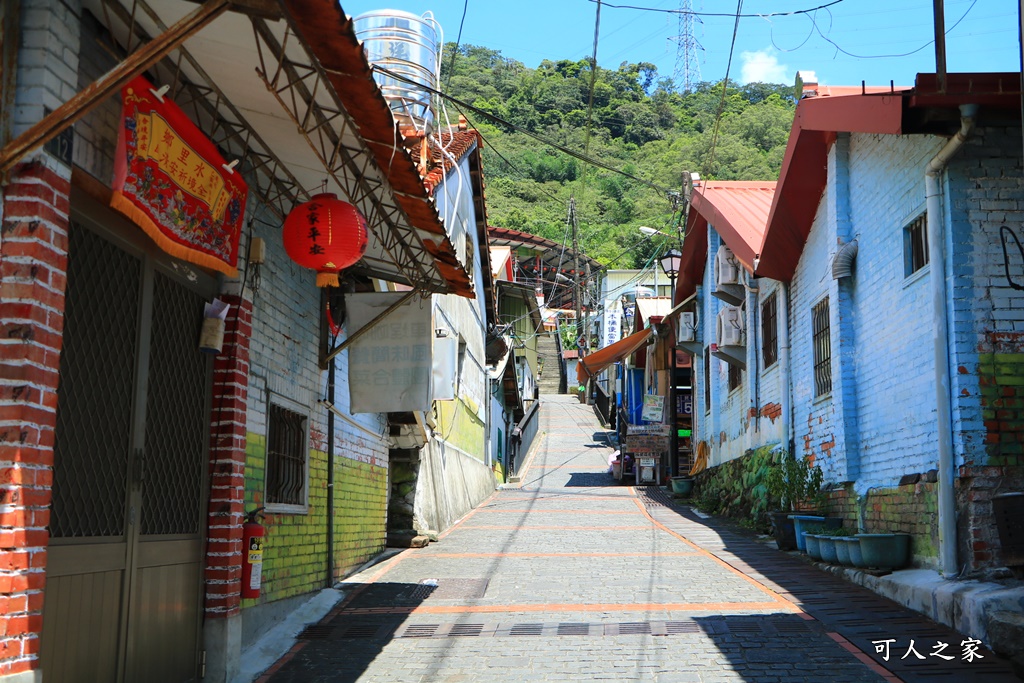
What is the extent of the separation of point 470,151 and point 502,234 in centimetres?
3022

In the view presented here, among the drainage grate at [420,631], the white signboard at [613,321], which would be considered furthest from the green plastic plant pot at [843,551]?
the white signboard at [613,321]

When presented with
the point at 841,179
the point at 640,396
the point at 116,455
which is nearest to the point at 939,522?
the point at 841,179

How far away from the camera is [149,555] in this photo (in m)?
6.43

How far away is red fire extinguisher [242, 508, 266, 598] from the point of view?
781 centimetres

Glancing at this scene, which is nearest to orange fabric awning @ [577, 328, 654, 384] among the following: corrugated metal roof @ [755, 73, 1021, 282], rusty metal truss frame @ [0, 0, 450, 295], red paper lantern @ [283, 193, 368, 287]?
corrugated metal roof @ [755, 73, 1021, 282]

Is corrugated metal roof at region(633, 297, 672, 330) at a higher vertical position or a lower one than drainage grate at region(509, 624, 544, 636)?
higher

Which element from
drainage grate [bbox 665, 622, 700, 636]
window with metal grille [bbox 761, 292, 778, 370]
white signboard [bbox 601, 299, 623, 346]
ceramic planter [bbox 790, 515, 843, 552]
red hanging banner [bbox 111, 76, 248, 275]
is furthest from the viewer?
white signboard [bbox 601, 299, 623, 346]

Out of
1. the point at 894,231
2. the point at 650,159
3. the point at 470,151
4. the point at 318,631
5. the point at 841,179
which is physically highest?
the point at 650,159

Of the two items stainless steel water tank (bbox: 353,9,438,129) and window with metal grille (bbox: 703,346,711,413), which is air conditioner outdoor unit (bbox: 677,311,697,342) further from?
stainless steel water tank (bbox: 353,9,438,129)

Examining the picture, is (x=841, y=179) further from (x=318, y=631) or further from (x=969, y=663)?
(x=318, y=631)

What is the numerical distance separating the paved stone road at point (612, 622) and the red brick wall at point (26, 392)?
3282 millimetres

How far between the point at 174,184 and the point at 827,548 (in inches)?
357

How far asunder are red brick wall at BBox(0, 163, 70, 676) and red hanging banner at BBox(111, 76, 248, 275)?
48cm

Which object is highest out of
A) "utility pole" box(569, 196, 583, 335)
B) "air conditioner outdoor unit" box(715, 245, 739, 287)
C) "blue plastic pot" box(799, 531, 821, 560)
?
"utility pole" box(569, 196, 583, 335)
